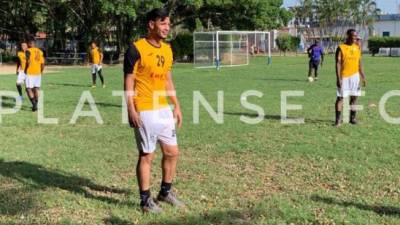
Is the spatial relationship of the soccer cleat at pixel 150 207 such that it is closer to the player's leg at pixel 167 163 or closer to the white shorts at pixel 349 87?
the player's leg at pixel 167 163

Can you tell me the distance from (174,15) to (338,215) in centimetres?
4204

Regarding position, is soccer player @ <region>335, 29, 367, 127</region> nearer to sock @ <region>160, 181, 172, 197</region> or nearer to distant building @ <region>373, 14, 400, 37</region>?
sock @ <region>160, 181, 172, 197</region>

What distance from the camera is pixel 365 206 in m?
5.78

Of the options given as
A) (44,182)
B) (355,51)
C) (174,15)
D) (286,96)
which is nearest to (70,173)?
(44,182)

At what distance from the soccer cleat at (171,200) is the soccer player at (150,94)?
19 cm

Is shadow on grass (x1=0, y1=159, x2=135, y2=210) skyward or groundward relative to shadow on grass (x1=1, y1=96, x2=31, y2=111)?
groundward

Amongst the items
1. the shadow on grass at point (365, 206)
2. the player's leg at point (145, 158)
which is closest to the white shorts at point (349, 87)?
the shadow on grass at point (365, 206)

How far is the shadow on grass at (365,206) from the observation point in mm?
5570

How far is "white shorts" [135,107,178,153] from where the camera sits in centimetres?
542

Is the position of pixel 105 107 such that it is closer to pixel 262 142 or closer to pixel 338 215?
pixel 262 142

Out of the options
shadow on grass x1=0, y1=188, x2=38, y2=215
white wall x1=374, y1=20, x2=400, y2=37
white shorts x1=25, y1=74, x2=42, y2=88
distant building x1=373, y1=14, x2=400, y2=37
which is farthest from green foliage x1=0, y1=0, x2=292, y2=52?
white wall x1=374, y1=20, x2=400, y2=37

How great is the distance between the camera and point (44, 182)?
6.90m

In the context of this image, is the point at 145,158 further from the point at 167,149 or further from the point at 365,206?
the point at 365,206

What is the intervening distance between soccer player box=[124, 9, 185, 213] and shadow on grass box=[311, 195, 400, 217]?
1.66 meters
